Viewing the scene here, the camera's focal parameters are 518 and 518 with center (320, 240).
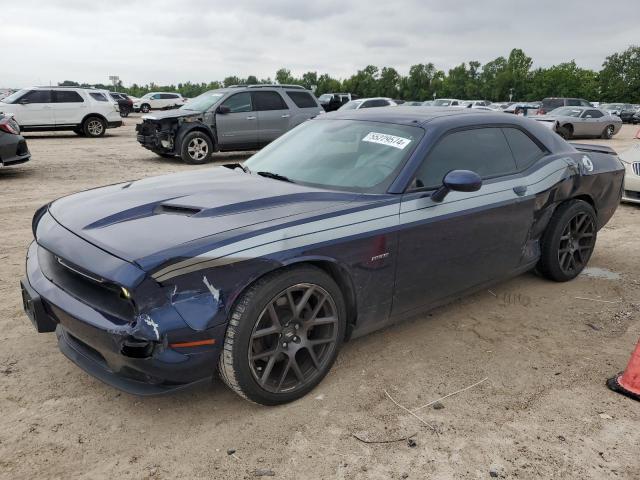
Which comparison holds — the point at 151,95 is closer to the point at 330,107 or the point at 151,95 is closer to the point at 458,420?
the point at 330,107

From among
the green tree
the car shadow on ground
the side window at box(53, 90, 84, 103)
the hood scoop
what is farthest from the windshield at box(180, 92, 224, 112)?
the green tree

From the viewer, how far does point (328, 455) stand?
94.2 inches

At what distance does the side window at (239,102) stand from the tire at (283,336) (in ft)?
33.0

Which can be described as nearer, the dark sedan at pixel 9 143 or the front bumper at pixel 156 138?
the dark sedan at pixel 9 143

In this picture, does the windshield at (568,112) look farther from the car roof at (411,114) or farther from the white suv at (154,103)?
the white suv at (154,103)

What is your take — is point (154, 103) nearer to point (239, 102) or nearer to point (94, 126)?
point (94, 126)

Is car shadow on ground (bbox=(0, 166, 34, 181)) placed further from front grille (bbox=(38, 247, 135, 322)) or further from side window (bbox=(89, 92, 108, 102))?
front grille (bbox=(38, 247, 135, 322))

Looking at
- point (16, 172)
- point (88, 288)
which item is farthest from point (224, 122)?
point (88, 288)

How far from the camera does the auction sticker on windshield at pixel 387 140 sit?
11.0 ft

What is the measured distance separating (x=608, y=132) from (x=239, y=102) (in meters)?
17.5

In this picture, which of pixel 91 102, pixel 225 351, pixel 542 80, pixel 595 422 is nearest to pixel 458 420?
pixel 595 422

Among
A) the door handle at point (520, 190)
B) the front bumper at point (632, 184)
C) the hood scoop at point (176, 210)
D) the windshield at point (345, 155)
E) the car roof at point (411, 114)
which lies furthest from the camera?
the front bumper at point (632, 184)

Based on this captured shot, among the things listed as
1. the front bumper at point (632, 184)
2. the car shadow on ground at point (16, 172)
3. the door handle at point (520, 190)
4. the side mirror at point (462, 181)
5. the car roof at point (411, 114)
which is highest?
the car roof at point (411, 114)

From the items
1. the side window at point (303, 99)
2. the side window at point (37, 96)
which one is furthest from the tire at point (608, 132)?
the side window at point (37, 96)
